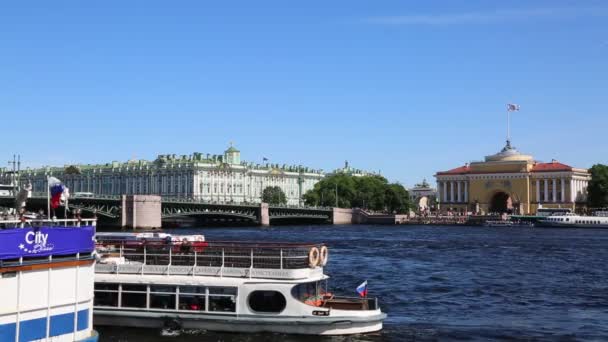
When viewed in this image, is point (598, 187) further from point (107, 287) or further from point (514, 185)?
point (107, 287)

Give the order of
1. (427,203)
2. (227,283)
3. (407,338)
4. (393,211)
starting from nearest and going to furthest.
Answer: (227,283)
(407,338)
(393,211)
(427,203)

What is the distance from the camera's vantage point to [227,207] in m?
97.0

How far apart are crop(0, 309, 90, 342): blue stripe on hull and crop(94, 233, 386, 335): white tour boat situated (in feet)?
18.5

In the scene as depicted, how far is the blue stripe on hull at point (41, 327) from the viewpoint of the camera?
12719 mm

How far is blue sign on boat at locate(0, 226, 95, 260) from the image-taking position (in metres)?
12.4

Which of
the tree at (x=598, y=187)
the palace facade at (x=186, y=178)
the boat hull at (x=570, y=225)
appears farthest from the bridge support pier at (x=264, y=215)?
the tree at (x=598, y=187)

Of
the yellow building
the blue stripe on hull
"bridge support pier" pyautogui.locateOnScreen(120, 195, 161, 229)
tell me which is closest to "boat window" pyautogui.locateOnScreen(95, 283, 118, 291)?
the blue stripe on hull

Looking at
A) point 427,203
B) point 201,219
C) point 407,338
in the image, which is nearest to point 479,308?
point 407,338

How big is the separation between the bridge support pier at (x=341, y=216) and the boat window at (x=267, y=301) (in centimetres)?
9293

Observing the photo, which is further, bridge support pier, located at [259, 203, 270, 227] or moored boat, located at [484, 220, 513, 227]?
moored boat, located at [484, 220, 513, 227]

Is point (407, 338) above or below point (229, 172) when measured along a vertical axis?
below

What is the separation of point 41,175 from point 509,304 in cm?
13846

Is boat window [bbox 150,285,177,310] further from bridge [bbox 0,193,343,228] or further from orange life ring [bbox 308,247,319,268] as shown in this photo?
bridge [bbox 0,193,343,228]

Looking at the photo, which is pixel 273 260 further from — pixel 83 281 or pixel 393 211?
pixel 393 211
